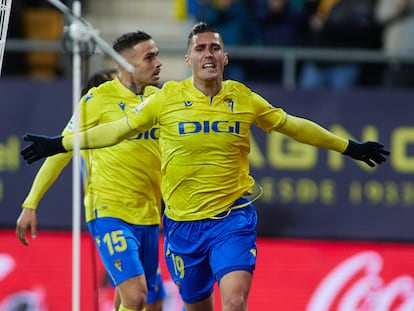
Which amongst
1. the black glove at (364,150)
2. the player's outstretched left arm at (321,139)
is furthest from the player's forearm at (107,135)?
the black glove at (364,150)

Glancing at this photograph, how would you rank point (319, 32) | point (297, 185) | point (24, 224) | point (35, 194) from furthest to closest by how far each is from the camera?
point (319, 32), point (297, 185), point (35, 194), point (24, 224)

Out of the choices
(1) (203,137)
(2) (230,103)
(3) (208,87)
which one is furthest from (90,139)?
(2) (230,103)

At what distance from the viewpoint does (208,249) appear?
7.68 metres

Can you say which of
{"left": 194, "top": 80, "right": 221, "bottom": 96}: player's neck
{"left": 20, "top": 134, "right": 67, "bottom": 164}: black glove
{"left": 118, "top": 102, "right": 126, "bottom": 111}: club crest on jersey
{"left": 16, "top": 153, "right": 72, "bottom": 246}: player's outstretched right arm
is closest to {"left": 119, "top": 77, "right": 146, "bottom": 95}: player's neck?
{"left": 118, "top": 102, "right": 126, "bottom": 111}: club crest on jersey

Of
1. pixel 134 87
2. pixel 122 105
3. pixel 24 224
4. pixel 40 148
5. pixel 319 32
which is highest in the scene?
pixel 319 32

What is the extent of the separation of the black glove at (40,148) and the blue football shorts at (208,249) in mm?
994

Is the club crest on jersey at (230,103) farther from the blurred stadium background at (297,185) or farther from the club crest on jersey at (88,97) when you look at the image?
the blurred stadium background at (297,185)

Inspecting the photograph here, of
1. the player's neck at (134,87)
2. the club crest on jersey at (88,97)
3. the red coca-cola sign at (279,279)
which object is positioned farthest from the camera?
the red coca-cola sign at (279,279)

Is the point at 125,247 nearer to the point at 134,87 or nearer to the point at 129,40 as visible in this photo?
the point at 134,87

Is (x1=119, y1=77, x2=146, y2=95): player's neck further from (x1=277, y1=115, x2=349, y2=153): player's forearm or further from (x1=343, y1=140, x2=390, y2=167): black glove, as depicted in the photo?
(x1=343, y1=140, x2=390, y2=167): black glove

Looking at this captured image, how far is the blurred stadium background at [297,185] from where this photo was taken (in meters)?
11.4

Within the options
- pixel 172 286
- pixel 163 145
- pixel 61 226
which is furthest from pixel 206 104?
pixel 61 226

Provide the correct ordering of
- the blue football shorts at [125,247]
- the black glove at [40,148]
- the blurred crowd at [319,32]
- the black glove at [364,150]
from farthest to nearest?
the blurred crowd at [319,32] < the blue football shorts at [125,247] < the black glove at [364,150] < the black glove at [40,148]

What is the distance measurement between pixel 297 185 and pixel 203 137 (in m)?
4.78
